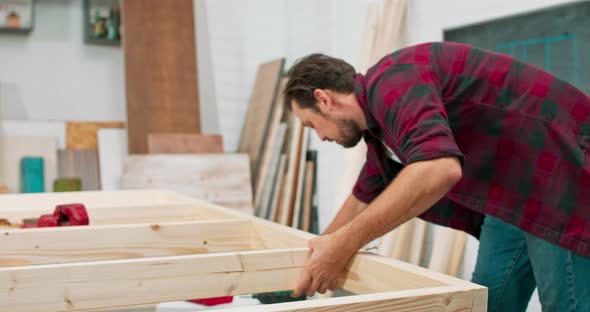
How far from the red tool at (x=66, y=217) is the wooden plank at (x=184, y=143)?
2.73 metres

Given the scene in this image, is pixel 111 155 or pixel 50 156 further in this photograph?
pixel 111 155

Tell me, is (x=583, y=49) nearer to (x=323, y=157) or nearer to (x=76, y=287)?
(x=323, y=157)

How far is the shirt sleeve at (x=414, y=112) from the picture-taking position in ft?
4.79

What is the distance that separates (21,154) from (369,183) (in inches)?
152

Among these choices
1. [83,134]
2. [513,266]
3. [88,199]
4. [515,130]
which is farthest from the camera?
[83,134]

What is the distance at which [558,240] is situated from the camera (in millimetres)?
1770

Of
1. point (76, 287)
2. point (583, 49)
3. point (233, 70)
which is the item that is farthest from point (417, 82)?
point (233, 70)

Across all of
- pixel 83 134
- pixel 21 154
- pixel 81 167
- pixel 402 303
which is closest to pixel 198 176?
pixel 81 167

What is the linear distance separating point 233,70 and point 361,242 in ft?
14.4

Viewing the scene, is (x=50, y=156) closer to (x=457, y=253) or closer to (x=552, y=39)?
(x=457, y=253)

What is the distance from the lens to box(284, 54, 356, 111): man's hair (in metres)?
1.89

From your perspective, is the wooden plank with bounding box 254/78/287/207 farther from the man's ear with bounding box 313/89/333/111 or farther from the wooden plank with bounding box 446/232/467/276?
the man's ear with bounding box 313/89/333/111

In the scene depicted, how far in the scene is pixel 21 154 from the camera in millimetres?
5098

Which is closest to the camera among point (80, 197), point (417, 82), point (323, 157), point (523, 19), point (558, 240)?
point (417, 82)
